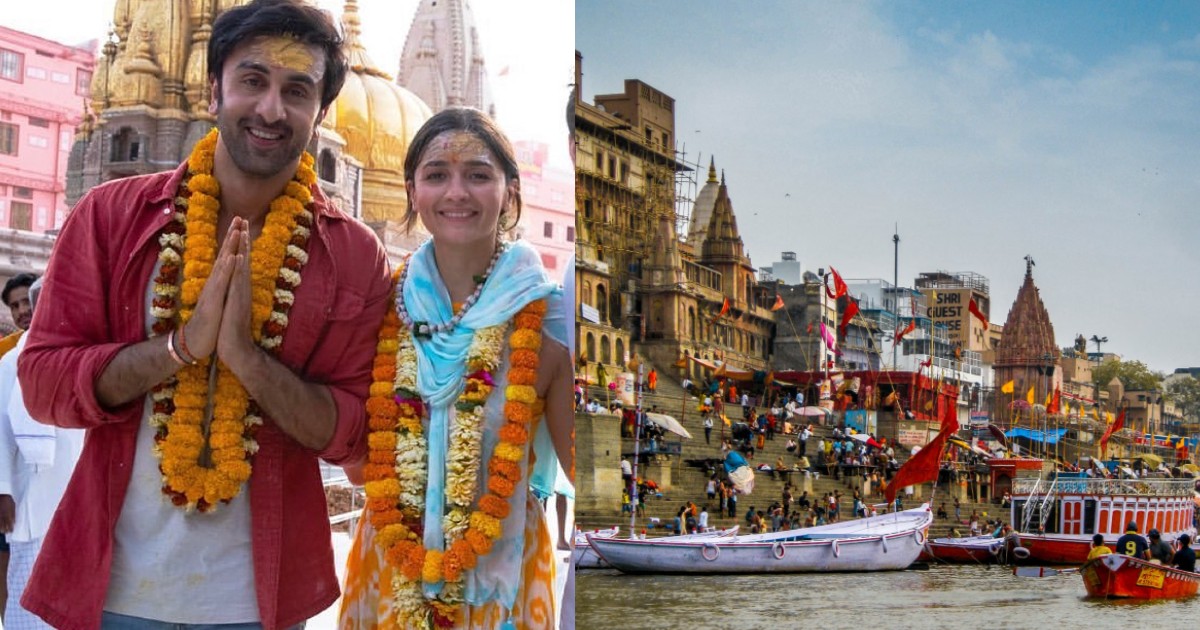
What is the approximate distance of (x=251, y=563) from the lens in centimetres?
234

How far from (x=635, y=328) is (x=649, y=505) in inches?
44.3

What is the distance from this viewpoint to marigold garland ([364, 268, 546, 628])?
99.6 inches

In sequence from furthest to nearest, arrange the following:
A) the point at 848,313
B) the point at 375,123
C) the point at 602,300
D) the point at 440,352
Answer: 1. the point at 848,313
2. the point at 602,300
3. the point at 375,123
4. the point at 440,352

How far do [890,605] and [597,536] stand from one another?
1036 mm

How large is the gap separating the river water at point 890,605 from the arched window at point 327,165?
6.01ft

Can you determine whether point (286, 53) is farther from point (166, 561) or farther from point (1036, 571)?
point (1036, 571)

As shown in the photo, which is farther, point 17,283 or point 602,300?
point 602,300

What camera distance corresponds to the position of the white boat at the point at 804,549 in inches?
183

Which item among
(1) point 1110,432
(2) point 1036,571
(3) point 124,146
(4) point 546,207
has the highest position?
(3) point 124,146

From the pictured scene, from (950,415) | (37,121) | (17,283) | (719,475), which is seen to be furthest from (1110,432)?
(37,121)

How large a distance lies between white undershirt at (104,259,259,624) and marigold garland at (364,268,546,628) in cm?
31

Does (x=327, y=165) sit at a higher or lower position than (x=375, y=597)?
higher

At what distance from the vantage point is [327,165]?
2.84 metres

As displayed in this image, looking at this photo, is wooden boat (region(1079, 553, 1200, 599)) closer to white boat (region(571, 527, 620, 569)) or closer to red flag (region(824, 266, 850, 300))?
red flag (region(824, 266, 850, 300))
